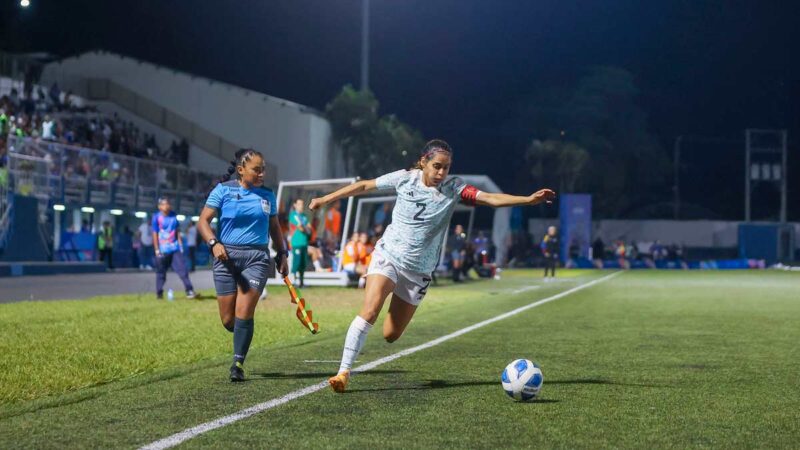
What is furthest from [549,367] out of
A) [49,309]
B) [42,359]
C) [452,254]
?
[452,254]

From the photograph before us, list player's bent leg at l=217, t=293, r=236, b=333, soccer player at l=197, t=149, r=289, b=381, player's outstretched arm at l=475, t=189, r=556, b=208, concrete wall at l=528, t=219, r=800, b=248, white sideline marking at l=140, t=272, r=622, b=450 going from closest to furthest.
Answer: white sideline marking at l=140, t=272, r=622, b=450, player's outstretched arm at l=475, t=189, r=556, b=208, soccer player at l=197, t=149, r=289, b=381, player's bent leg at l=217, t=293, r=236, b=333, concrete wall at l=528, t=219, r=800, b=248

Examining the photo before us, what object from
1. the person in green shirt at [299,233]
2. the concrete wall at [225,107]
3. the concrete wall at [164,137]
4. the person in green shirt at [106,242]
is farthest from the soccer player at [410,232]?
the concrete wall at [225,107]

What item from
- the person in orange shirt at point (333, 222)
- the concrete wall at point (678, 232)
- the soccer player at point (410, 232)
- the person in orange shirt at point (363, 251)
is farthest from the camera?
the concrete wall at point (678, 232)

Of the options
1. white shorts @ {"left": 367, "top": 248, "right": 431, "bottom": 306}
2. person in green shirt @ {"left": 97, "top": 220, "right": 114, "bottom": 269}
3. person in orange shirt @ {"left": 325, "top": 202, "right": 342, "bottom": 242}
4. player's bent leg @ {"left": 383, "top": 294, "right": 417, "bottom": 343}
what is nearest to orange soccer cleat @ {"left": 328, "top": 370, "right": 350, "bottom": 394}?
player's bent leg @ {"left": 383, "top": 294, "right": 417, "bottom": 343}

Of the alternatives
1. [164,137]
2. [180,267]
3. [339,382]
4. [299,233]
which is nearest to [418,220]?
[339,382]

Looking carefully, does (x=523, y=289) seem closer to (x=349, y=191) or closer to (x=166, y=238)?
(x=166, y=238)

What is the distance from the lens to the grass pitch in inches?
252

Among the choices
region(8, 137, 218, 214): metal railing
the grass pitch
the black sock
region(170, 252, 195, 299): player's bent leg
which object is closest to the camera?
the grass pitch

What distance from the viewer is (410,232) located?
864 cm

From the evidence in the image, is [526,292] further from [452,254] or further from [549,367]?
[549,367]

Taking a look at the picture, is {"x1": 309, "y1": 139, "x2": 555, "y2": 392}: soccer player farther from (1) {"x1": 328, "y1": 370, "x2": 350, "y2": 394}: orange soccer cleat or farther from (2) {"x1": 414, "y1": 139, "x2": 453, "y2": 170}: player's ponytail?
(1) {"x1": 328, "y1": 370, "x2": 350, "y2": 394}: orange soccer cleat

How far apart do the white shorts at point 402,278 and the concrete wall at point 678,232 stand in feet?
196

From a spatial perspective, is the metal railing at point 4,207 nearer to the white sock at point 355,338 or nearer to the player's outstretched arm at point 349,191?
the player's outstretched arm at point 349,191

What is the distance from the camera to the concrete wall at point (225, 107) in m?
52.5
